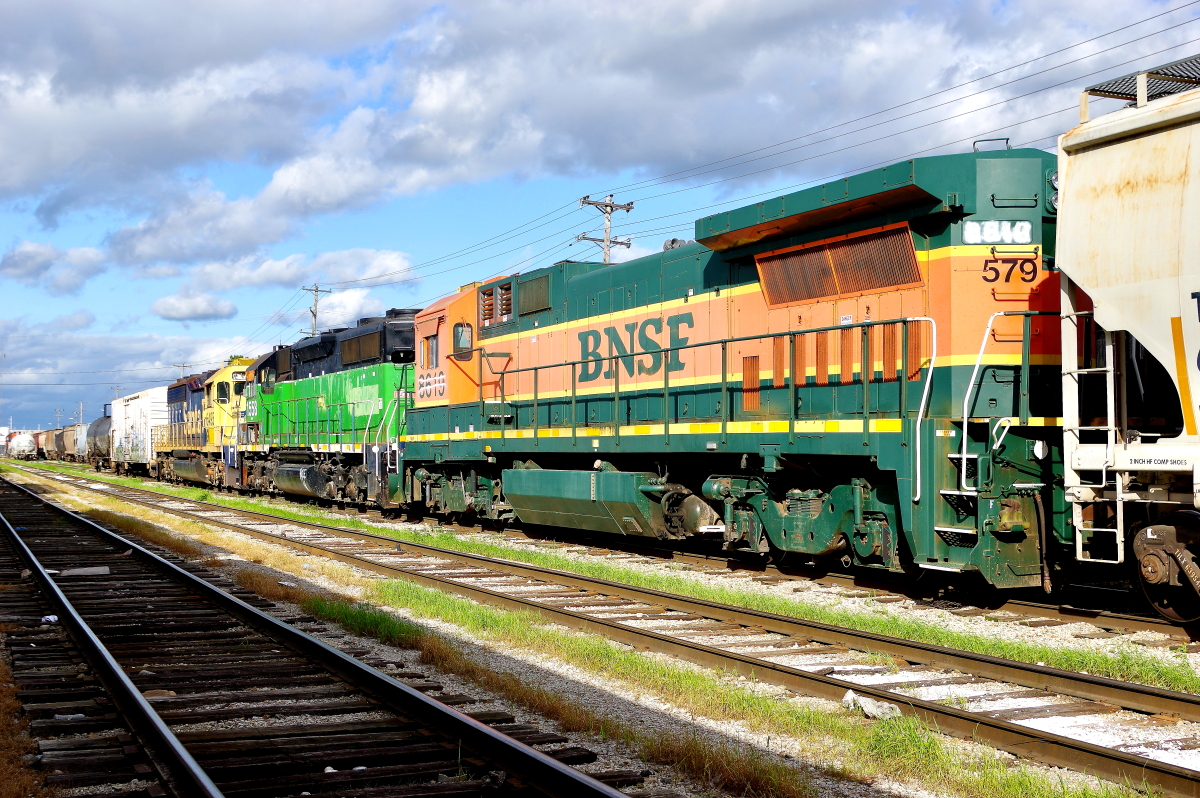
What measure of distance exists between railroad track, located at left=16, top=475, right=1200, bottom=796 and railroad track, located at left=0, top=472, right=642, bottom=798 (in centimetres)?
189

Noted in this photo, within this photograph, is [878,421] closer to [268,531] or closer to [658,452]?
[658,452]

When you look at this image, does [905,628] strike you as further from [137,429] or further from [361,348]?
[137,429]

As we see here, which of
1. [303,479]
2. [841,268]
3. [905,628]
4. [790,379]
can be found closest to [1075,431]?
[905,628]

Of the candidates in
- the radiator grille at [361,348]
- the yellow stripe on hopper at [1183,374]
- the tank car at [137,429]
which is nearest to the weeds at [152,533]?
the radiator grille at [361,348]

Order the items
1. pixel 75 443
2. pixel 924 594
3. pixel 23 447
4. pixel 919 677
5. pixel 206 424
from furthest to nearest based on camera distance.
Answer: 1. pixel 23 447
2. pixel 75 443
3. pixel 206 424
4. pixel 924 594
5. pixel 919 677

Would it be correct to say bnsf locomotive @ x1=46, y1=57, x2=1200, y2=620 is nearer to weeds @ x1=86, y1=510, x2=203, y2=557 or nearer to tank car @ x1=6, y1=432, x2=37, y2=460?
weeds @ x1=86, y1=510, x2=203, y2=557

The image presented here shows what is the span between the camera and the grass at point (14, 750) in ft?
13.9

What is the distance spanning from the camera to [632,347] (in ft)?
42.6

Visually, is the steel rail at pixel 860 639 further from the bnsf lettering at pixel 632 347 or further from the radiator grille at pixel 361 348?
the radiator grille at pixel 361 348

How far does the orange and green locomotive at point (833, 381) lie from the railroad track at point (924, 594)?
303mm

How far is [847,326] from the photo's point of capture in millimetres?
9273

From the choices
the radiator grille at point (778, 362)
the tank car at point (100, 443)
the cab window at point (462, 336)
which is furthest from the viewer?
the tank car at point (100, 443)

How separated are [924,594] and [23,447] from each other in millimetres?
107962

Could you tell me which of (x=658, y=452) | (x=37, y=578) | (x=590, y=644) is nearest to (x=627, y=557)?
(x=658, y=452)
